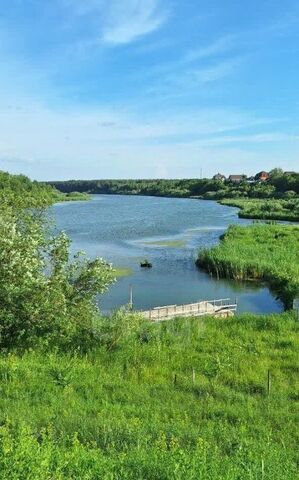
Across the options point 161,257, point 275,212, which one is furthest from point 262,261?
point 275,212

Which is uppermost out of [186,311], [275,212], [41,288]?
[41,288]

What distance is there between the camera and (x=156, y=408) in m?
13.6

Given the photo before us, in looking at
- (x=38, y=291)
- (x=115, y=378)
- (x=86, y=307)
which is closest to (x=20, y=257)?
(x=38, y=291)

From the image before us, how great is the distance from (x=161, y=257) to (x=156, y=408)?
126 ft

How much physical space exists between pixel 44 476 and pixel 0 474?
59cm

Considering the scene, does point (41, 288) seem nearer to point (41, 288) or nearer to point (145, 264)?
point (41, 288)

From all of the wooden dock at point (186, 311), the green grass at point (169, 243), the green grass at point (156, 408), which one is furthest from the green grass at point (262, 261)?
the green grass at point (156, 408)

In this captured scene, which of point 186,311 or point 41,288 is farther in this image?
point 186,311

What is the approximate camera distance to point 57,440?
1035 centimetres

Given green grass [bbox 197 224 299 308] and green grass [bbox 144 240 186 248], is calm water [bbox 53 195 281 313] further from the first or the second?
green grass [bbox 197 224 299 308]

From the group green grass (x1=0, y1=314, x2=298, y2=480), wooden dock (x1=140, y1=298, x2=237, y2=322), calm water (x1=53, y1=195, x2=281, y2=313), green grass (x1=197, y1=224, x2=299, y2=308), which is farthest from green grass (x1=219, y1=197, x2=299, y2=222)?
green grass (x1=0, y1=314, x2=298, y2=480)

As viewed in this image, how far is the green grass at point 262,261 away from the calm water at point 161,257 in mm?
1158

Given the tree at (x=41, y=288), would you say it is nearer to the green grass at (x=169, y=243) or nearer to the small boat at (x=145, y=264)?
the small boat at (x=145, y=264)

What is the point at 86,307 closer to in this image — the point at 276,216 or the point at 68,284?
the point at 68,284
